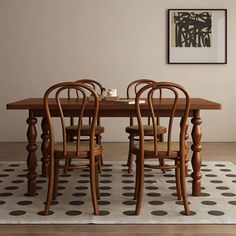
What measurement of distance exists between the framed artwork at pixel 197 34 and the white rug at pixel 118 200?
211 centimetres

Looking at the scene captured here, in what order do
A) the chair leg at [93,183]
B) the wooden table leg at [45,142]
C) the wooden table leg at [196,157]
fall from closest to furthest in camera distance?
the chair leg at [93,183], the wooden table leg at [196,157], the wooden table leg at [45,142]

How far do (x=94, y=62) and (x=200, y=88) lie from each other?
59.1 inches

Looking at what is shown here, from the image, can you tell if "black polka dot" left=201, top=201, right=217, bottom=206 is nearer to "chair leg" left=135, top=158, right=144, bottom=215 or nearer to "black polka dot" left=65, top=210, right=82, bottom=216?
"chair leg" left=135, top=158, right=144, bottom=215

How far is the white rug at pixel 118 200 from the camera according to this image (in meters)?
2.59

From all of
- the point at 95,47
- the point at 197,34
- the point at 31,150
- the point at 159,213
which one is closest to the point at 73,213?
the point at 159,213

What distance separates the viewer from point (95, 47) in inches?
222

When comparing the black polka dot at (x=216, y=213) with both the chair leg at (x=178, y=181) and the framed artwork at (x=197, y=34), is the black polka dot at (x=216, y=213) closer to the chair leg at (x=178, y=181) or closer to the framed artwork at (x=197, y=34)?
the chair leg at (x=178, y=181)

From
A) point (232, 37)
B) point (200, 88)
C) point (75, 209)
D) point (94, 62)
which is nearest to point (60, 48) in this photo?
point (94, 62)

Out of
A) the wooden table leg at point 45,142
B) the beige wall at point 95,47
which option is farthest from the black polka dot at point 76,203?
the beige wall at point 95,47

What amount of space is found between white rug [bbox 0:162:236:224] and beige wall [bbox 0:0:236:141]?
1.95 meters

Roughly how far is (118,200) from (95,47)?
3.09 m

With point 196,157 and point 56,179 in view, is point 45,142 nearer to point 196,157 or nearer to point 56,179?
point 56,179

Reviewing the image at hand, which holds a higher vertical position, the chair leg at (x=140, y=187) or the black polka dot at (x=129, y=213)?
the chair leg at (x=140, y=187)

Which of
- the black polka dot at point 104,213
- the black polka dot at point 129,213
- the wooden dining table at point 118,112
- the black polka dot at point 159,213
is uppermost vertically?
the wooden dining table at point 118,112
